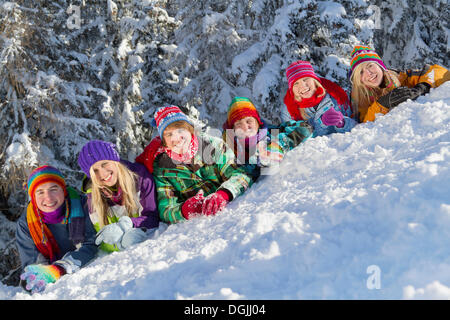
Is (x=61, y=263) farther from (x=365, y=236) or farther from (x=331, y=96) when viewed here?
(x=331, y=96)

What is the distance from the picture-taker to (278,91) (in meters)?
8.73

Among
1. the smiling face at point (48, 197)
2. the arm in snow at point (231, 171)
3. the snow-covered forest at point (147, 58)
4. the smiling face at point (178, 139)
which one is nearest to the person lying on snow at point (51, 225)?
the smiling face at point (48, 197)

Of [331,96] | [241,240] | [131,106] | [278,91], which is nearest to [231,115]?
[331,96]

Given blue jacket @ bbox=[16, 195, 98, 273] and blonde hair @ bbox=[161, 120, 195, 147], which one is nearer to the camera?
A: blue jacket @ bbox=[16, 195, 98, 273]

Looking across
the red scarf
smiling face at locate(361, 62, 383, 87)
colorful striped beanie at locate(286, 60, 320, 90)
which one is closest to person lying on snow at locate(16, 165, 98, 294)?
the red scarf

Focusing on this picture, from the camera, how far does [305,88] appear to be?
4805mm

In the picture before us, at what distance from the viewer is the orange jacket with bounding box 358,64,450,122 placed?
15.2 feet

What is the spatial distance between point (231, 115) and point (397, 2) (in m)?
10.7

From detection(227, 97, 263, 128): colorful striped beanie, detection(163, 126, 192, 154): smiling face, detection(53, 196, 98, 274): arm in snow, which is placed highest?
detection(227, 97, 263, 128): colorful striped beanie

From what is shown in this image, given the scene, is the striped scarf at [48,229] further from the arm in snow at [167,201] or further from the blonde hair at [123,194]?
the arm in snow at [167,201]

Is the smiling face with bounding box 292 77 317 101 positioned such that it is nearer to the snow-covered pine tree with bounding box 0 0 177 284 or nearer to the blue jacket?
the blue jacket

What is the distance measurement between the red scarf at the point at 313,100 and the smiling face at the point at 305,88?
2.2 inches

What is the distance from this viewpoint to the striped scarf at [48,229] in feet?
12.0

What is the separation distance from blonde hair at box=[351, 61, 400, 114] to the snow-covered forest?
915 mm
